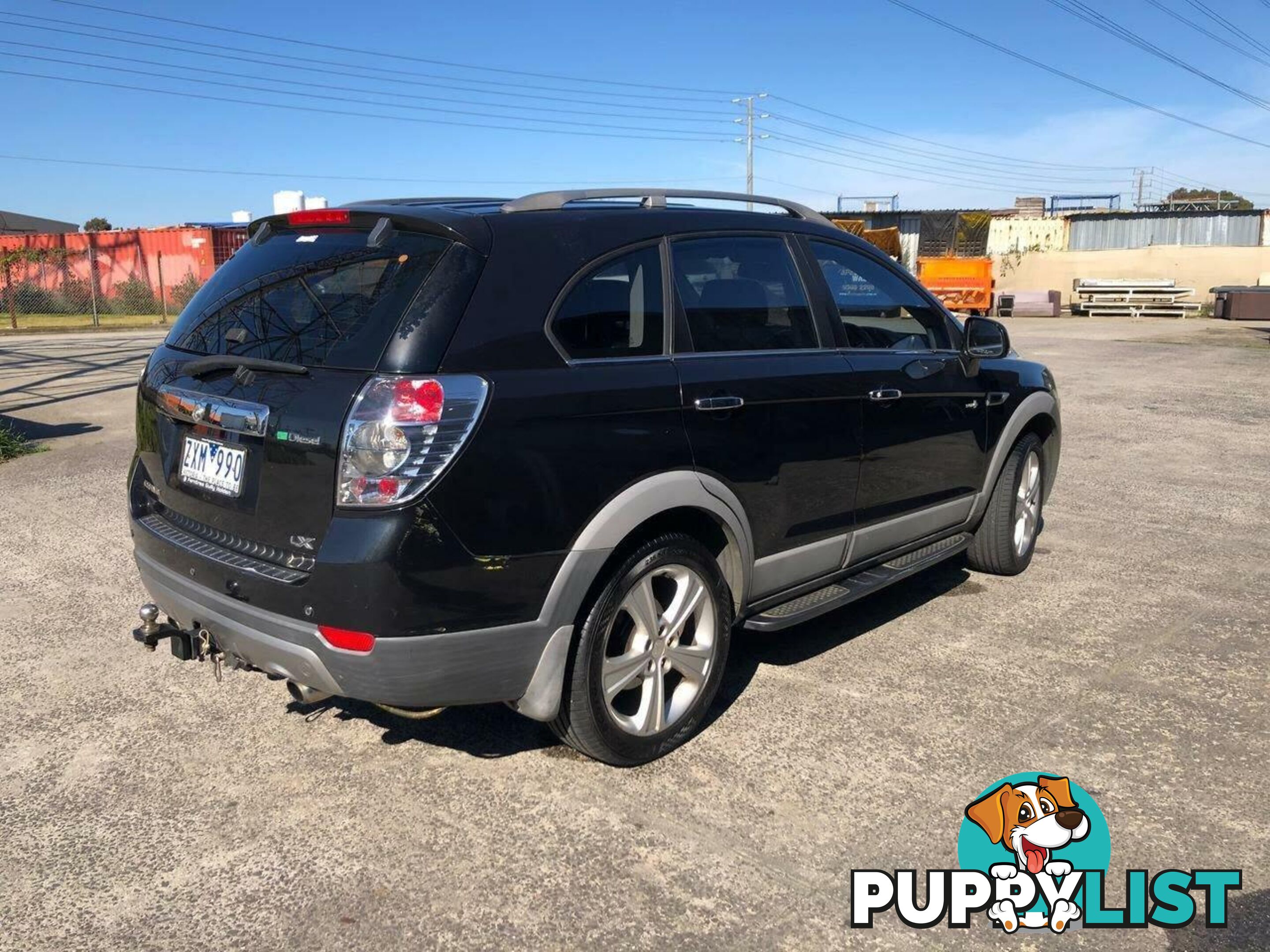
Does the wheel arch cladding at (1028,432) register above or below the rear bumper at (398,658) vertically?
above

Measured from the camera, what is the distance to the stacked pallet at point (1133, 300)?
105 ft

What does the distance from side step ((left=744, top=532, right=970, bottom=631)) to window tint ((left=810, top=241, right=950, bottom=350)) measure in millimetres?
934

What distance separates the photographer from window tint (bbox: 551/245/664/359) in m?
3.24

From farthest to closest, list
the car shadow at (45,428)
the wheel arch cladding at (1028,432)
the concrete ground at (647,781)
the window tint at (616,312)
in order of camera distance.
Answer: the car shadow at (45,428) < the wheel arch cladding at (1028,432) < the window tint at (616,312) < the concrete ground at (647,781)

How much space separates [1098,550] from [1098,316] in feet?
96.2

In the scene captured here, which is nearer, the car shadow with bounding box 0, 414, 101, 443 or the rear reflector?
the rear reflector

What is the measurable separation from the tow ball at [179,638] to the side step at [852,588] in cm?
184

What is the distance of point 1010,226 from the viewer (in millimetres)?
40500

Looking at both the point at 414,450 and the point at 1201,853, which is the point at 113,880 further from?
the point at 1201,853

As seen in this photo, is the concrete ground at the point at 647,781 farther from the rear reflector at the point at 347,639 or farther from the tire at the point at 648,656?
the rear reflector at the point at 347,639

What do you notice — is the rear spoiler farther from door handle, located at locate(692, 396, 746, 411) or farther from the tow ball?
the tow ball

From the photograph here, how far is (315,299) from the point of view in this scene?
125 inches

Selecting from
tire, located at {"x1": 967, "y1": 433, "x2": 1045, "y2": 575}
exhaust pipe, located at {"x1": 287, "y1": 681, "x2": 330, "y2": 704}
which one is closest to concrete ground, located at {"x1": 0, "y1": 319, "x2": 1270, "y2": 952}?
tire, located at {"x1": 967, "y1": 433, "x2": 1045, "y2": 575}

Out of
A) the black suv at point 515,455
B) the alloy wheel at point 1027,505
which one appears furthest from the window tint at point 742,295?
the alloy wheel at point 1027,505
